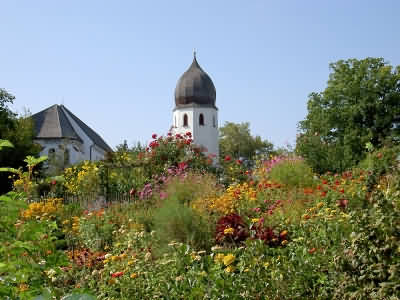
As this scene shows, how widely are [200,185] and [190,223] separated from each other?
228 cm

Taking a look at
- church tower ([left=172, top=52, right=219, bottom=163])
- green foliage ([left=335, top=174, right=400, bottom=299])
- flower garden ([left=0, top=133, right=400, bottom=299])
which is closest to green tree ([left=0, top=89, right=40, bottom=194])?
flower garden ([left=0, top=133, right=400, bottom=299])

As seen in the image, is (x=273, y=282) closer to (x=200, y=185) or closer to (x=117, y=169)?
(x=200, y=185)

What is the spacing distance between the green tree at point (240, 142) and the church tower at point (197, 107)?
2207 millimetres

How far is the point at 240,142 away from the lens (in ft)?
165

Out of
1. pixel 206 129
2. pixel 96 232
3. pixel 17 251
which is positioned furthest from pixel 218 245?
pixel 206 129

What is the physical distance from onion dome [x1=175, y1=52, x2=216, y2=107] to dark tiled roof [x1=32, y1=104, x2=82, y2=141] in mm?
13067

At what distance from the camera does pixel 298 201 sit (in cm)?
673

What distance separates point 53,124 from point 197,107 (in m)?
15.4

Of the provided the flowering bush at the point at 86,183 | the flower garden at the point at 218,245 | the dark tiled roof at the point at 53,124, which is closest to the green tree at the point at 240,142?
the dark tiled roof at the point at 53,124

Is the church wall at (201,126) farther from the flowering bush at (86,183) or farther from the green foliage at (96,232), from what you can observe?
the green foliage at (96,232)

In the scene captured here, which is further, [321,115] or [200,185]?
[321,115]

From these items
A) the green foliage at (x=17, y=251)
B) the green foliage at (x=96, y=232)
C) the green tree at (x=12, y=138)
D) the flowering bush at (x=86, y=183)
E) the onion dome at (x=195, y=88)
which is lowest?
the green foliage at (x=96, y=232)

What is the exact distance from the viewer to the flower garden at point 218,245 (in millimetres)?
2418

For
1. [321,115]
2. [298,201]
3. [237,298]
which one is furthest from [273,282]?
[321,115]
